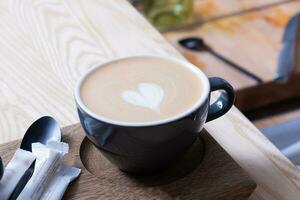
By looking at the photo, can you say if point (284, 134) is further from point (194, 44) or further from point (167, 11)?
point (167, 11)

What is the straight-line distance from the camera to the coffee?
38 cm

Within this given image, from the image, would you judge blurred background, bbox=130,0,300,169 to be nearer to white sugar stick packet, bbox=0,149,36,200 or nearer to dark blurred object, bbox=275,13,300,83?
dark blurred object, bbox=275,13,300,83

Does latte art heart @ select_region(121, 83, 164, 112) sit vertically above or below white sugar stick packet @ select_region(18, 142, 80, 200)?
above

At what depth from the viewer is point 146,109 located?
0.38 m

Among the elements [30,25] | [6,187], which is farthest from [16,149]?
[30,25]

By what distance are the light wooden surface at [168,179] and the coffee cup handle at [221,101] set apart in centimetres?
3

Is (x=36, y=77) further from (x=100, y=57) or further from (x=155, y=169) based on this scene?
(x=155, y=169)

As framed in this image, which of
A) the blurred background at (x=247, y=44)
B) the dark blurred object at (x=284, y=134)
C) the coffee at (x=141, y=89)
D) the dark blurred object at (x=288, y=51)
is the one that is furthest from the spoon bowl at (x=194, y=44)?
the coffee at (x=141, y=89)

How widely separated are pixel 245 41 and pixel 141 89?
0.78 meters

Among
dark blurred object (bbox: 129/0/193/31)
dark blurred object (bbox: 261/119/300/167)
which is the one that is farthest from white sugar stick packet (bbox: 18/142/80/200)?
dark blurred object (bbox: 129/0/193/31)

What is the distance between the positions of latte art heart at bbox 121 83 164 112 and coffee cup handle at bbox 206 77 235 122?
5 cm

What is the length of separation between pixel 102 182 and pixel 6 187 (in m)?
0.07

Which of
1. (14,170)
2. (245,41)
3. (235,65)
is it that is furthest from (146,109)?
(245,41)

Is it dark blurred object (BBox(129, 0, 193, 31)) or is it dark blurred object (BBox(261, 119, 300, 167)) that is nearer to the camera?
dark blurred object (BBox(261, 119, 300, 167))
